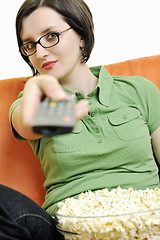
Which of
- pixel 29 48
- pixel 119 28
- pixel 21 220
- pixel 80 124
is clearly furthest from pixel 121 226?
pixel 119 28

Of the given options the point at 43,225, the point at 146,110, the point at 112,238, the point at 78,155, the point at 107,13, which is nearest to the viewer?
the point at 112,238

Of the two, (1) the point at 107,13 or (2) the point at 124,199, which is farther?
(1) the point at 107,13

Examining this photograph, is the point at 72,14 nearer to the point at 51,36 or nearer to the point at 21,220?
the point at 51,36

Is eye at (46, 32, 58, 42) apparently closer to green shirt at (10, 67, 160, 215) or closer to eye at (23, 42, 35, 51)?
eye at (23, 42, 35, 51)

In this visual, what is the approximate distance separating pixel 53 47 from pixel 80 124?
0.27m

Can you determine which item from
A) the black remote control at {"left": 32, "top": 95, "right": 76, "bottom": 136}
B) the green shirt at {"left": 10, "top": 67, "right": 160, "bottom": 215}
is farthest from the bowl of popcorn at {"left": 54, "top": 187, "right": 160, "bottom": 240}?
the black remote control at {"left": 32, "top": 95, "right": 76, "bottom": 136}

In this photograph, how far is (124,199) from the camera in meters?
1.01

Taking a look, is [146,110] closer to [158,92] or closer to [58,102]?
[158,92]

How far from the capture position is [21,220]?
3.03ft

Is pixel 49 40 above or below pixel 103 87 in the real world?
above

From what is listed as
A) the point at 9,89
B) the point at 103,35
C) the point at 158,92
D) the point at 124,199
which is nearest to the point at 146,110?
the point at 158,92

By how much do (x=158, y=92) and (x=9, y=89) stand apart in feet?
2.06

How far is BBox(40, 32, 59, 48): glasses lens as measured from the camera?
4.10 ft

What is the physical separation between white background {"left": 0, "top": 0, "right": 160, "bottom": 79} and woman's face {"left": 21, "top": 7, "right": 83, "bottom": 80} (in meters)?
0.71
